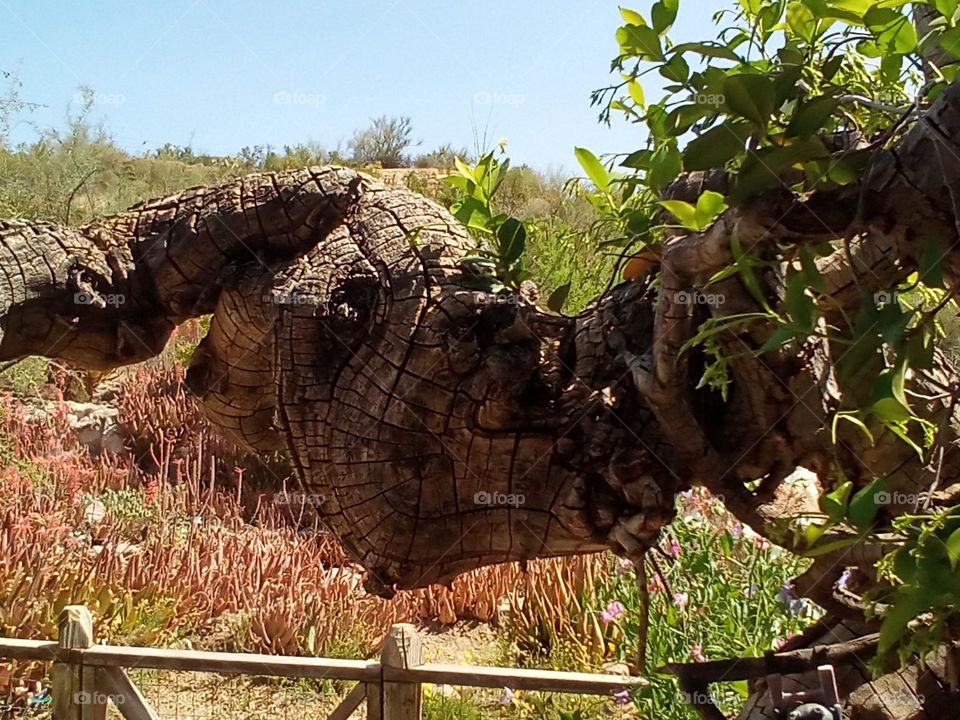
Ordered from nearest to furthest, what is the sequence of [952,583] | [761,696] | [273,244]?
[952,583] < [761,696] < [273,244]

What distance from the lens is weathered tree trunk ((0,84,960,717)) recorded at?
107 centimetres

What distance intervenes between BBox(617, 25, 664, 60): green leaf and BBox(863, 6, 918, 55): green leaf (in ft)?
0.69

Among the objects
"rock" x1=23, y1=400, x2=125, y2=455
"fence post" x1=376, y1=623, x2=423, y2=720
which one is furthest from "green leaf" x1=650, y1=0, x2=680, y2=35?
"rock" x1=23, y1=400, x2=125, y2=455

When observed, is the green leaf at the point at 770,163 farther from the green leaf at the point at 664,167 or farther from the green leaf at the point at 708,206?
the green leaf at the point at 664,167

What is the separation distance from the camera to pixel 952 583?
2.33ft

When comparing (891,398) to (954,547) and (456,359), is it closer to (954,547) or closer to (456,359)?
(954,547)

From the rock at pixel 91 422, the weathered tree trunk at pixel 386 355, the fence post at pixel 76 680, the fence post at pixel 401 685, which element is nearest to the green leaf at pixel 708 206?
the weathered tree trunk at pixel 386 355

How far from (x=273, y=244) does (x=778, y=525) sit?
998 mm

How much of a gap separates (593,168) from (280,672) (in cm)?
266

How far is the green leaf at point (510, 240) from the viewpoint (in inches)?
54.1

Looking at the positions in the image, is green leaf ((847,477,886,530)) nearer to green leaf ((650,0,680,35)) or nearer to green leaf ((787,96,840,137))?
green leaf ((787,96,840,137))

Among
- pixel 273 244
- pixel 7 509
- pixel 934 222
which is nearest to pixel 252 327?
pixel 273 244

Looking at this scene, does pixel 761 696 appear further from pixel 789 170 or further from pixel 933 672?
pixel 789 170

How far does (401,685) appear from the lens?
11.1ft
